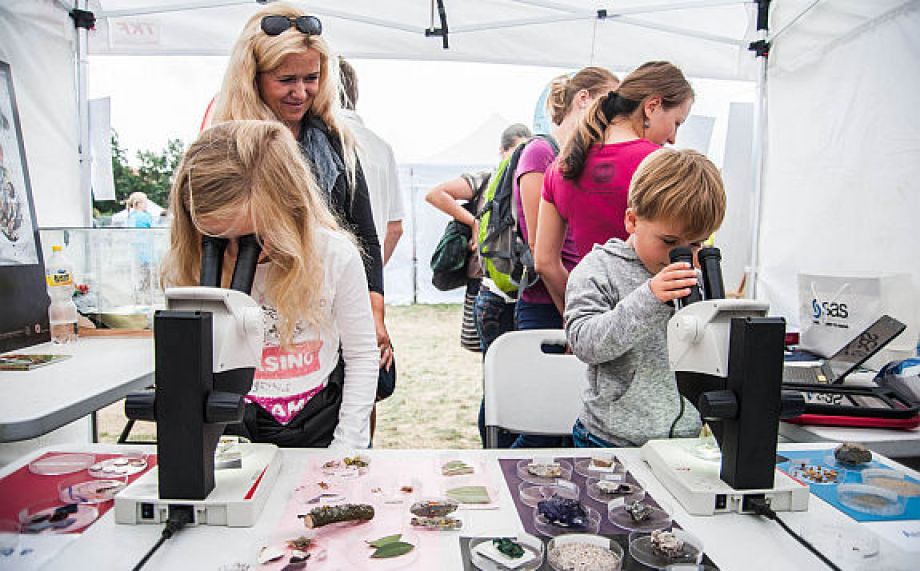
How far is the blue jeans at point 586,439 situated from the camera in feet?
3.83

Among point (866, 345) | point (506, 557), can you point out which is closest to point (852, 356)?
point (866, 345)

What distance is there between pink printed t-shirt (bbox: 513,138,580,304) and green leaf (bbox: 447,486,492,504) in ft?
3.14

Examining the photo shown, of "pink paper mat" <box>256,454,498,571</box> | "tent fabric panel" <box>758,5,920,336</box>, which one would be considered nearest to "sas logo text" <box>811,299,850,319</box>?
"tent fabric panel" <box>758,5,920,336</box>

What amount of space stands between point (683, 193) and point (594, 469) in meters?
0.49

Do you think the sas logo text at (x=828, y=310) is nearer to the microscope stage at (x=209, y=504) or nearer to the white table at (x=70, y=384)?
the microscope stage at (x=209, y=504)

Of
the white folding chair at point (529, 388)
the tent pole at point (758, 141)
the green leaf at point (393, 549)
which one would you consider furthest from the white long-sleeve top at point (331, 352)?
the tent pole at point (758, 141)

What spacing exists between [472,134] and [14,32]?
20.4ft

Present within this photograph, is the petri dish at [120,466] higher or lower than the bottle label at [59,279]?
lower

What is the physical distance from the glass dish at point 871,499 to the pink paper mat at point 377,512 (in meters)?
0.48

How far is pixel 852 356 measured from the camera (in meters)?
1.48

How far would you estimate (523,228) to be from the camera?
208 cm

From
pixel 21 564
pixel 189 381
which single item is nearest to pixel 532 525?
pixel 189 381

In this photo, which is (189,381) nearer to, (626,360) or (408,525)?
(408,525)

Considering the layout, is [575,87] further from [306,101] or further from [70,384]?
[70,384]
